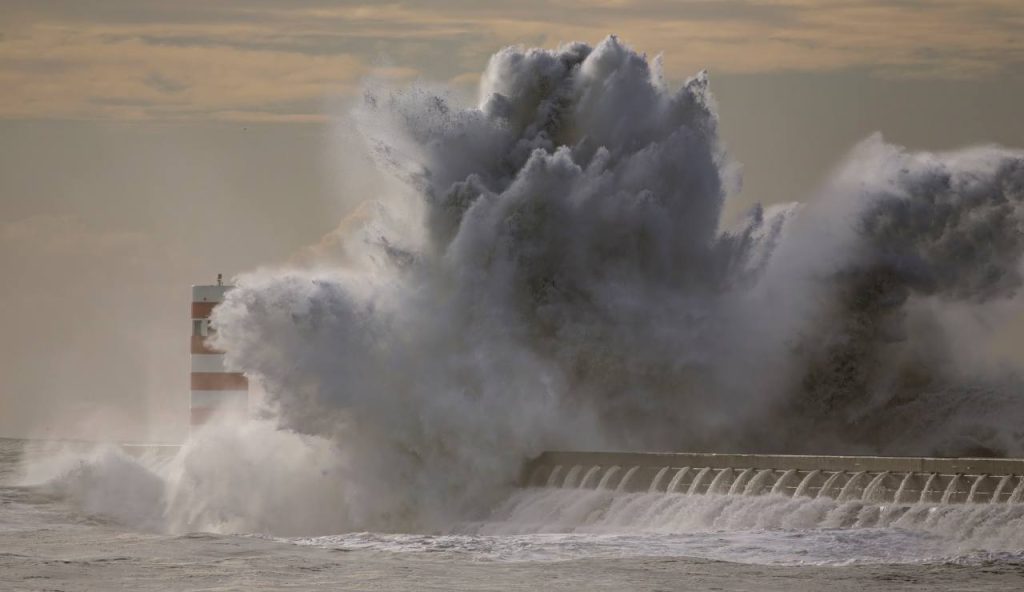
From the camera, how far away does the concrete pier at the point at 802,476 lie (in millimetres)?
18453

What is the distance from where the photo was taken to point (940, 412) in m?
31.2

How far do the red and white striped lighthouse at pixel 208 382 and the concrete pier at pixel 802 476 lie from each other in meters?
6.21

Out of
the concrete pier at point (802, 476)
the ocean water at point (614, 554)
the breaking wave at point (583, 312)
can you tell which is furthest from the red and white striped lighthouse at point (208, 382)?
the ocean water at point (614, 554)

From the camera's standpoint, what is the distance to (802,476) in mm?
20453

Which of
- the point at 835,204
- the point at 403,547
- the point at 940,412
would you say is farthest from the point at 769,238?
the point at 403,547

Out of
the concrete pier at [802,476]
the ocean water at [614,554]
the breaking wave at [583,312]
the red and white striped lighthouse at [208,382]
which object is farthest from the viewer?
the red and white striped lighthouse at [208,382]

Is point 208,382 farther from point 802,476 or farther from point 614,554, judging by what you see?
point 614,554

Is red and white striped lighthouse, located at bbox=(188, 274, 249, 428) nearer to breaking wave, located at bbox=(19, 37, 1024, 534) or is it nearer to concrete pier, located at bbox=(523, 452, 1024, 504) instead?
breaking wave, located at bbox=(19, 37, 1024, 534)

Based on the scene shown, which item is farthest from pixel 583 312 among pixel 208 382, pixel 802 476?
pixel 802 476

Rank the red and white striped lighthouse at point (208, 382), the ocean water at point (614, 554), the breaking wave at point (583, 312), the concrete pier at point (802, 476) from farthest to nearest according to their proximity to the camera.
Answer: the red and white striped lighthouse at point (208, 382), the breaking wave at point (583, 312), the concrete pier at point (802, 476), the ocean water at point (614, 554)

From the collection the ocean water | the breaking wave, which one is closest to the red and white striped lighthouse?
the breaking wave

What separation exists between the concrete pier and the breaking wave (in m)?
1.87

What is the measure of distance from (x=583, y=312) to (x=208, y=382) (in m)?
5.54

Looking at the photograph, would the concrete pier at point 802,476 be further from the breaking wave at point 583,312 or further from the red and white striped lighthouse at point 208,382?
the red and white striped lighthouse at point 208,382
